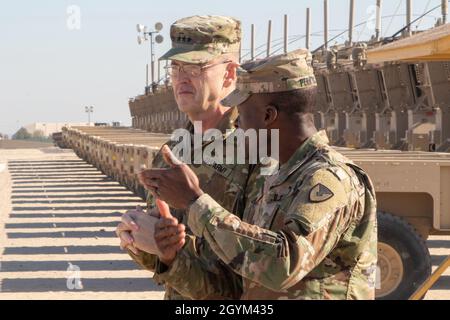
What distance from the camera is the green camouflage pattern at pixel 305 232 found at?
3385 mm

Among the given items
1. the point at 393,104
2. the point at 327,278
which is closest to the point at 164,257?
the point at 327,278

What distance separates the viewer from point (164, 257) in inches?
156

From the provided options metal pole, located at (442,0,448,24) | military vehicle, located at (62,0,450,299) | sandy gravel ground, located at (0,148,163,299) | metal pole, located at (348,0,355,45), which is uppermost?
metal pole, located at (348,0,355,45)

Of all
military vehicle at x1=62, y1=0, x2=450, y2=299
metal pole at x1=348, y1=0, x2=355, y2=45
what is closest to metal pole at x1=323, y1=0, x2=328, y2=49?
military vehicle at x1=62, y1=0, x2=450, y2=299

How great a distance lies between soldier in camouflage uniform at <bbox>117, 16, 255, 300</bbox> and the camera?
13.6 feet

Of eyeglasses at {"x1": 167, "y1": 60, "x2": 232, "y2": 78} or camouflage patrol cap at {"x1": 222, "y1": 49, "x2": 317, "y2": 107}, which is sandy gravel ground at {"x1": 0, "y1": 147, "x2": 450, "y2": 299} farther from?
camouflage patrol cap at {"x1": 222, "y1": 49, "x2": 317, "y2": 107}

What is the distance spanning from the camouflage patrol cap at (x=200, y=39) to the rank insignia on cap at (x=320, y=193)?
3.57ft

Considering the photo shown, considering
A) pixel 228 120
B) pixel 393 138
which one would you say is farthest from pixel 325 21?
pixel 228 120

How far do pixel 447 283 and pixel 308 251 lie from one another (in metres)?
10.4

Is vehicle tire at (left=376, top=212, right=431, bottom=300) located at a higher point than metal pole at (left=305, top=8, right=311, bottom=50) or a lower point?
lower

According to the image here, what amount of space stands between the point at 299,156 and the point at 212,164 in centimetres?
81

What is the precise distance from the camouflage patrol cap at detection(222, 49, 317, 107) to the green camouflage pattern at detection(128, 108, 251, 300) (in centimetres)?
59

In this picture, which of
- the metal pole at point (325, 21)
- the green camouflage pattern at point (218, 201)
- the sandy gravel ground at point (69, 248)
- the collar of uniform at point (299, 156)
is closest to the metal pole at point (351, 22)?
the metal pole at point (325, 21)

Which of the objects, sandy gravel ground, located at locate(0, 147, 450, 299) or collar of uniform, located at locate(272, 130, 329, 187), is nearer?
collar of uniform, located at locate(272, 130, 329, 187)
